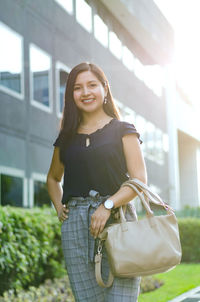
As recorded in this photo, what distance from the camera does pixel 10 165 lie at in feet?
46.8

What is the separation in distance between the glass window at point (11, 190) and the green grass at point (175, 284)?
397cm

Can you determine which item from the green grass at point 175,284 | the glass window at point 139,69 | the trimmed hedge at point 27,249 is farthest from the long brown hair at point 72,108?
the glass window at point 139,69

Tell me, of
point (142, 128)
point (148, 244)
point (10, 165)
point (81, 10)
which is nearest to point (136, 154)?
point (148, 244)

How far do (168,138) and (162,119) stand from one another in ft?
4.89

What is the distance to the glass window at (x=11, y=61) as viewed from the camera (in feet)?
46.3

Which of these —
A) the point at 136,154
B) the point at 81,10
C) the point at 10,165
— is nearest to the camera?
the point at 136,154

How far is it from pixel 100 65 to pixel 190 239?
7.23 m

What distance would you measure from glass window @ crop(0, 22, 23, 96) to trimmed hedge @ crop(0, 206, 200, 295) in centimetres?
521

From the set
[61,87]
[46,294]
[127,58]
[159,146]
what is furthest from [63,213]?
[159,146]

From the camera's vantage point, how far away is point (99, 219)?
3.25 meters

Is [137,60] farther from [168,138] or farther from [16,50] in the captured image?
[16,50]

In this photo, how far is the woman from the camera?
10.8 ft

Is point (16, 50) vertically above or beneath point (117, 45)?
beneath

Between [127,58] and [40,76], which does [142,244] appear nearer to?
[40,76]
